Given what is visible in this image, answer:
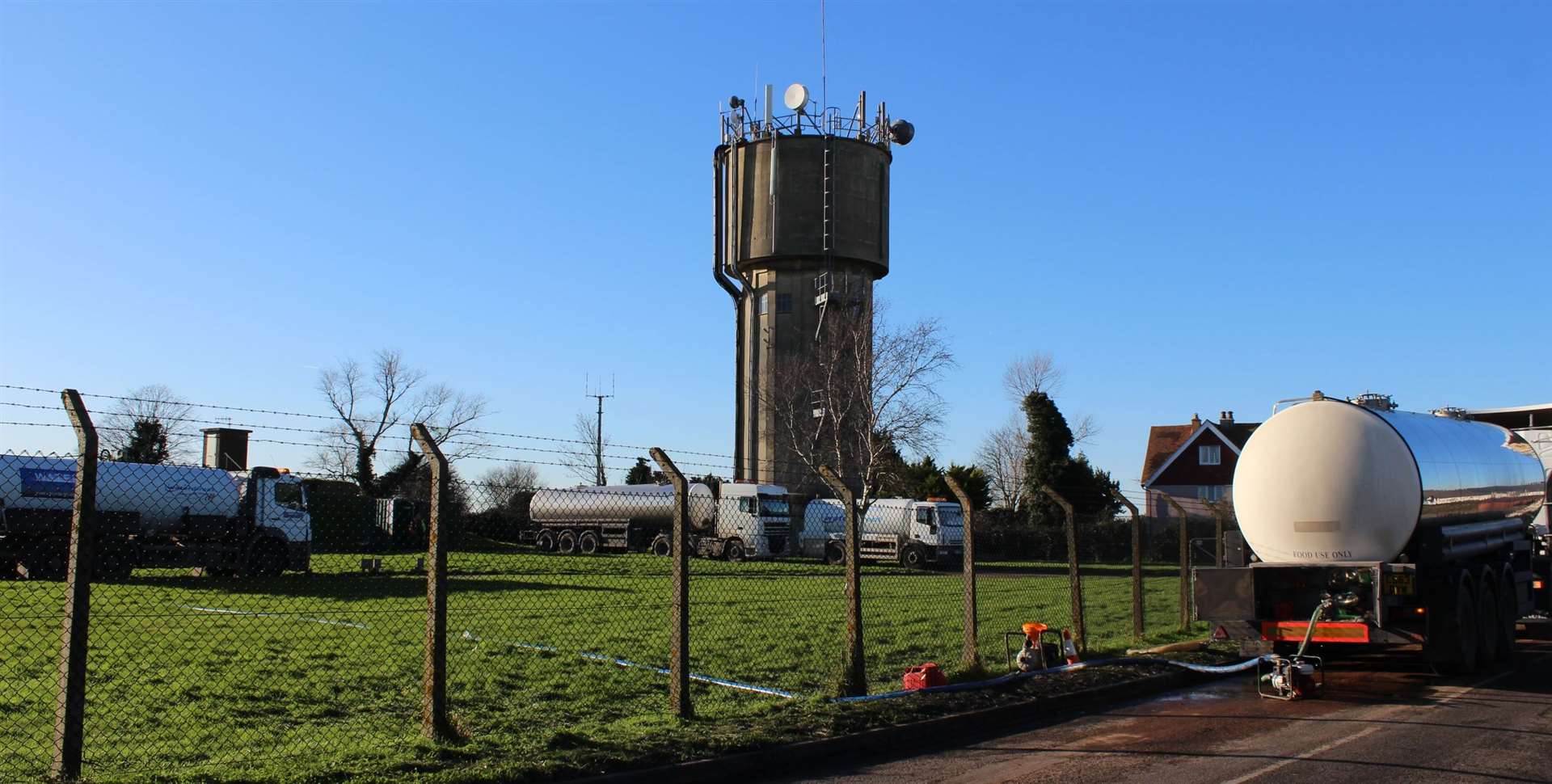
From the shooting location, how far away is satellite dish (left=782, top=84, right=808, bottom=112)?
58.1m

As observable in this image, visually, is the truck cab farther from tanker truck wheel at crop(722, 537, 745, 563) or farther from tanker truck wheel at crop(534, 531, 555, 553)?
tanker truck wheel at crop(534, 531, 555, 553)

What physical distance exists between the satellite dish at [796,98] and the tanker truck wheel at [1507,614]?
46209mm

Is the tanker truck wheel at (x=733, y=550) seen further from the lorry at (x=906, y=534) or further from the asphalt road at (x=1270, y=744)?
the asphalt road at (x=1270, y=744)

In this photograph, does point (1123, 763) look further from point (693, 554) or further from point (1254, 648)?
point (693, 554)

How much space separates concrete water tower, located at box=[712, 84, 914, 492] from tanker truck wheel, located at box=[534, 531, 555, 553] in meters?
9.65

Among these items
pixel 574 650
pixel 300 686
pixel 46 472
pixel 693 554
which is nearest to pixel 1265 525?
pixel 574 650

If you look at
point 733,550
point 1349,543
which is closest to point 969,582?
point 1349,543

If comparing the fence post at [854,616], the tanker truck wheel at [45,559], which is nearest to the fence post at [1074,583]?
the fence post at [854,616]

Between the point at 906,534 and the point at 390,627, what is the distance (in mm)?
29938

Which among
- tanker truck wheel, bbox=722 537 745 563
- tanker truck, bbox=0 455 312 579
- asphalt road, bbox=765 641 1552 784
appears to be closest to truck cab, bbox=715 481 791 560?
tanker truck wheel, bbox=722 537 745 563

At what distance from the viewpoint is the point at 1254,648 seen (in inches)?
510

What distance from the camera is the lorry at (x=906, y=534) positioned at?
143 feet

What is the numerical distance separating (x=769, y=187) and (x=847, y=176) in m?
3.69

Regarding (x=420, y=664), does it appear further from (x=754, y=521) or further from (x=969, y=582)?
(x=754, y=521)
